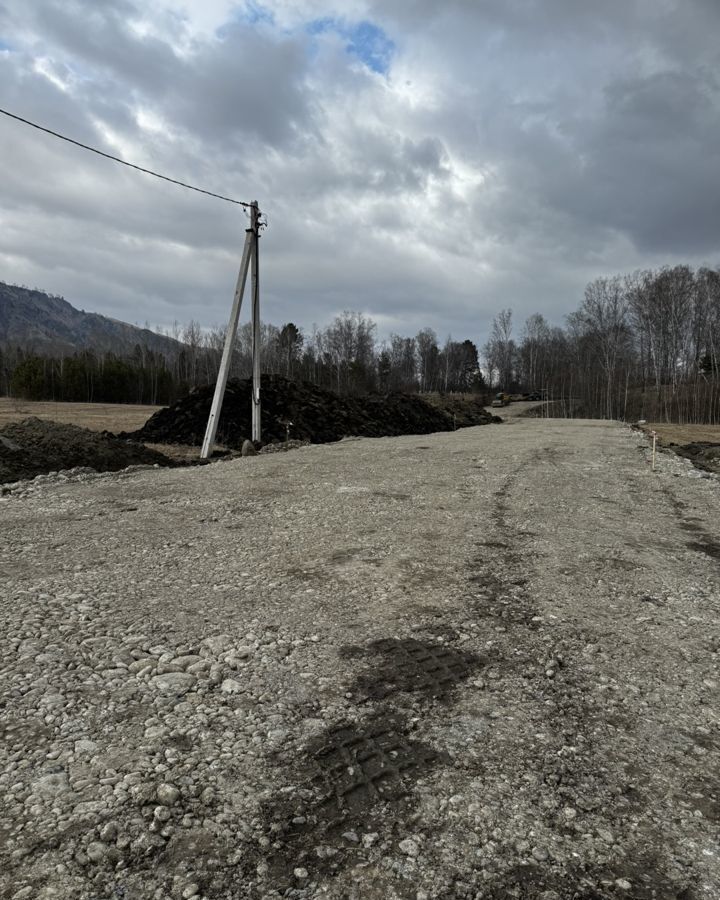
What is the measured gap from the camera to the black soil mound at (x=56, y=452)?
34.6ft

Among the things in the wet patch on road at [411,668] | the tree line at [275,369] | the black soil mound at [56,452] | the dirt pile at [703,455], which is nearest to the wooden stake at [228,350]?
the black soil mound at [56,452]

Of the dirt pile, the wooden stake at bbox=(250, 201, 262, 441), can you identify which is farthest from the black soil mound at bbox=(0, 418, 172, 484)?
the dirt pile

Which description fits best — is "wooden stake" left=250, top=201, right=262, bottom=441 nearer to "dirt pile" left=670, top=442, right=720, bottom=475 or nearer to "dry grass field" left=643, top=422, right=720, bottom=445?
"dirt pile" left=670, top=442, right=720, bottom=475

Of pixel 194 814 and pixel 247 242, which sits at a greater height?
pixel 247 242

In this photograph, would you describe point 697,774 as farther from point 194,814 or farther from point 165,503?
point 165,503

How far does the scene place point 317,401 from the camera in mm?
A: 24344

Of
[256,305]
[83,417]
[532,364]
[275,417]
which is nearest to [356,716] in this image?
[256,305]

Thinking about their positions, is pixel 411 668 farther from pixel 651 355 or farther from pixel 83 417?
pixel 651 355

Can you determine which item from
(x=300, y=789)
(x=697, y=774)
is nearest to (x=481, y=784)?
(x=300, y=789)

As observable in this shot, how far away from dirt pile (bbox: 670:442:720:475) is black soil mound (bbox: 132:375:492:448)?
11782 millimetres

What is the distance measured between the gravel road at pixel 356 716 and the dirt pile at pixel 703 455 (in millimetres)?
10615

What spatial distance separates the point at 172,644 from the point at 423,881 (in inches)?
87.1

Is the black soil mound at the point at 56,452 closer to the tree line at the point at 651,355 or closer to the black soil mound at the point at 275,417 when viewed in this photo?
the black soil mound at the point at 275,417

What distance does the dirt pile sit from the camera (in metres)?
15.4
